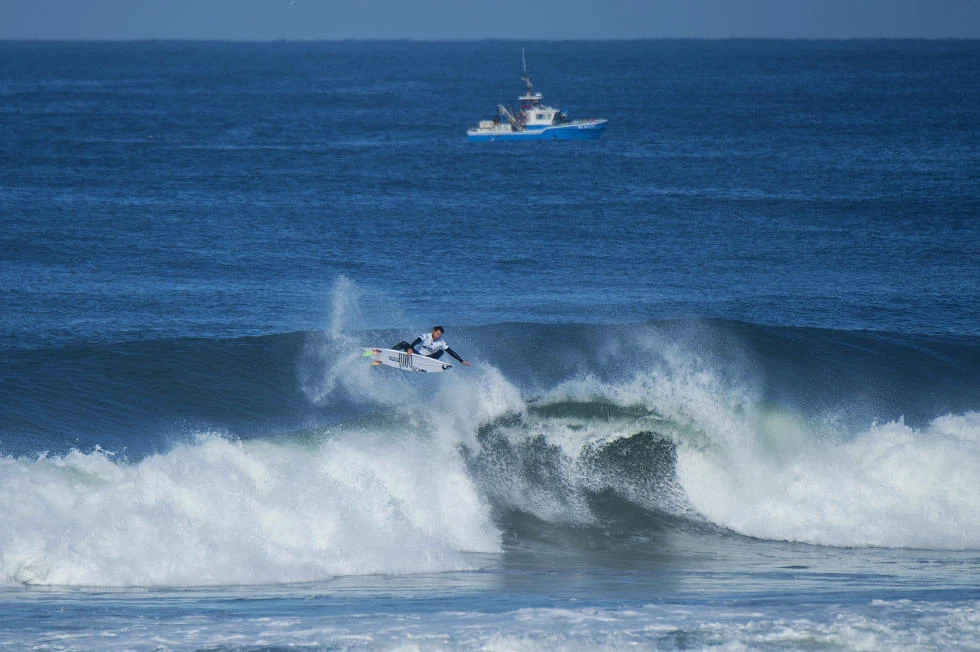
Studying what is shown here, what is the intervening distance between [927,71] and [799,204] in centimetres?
14457

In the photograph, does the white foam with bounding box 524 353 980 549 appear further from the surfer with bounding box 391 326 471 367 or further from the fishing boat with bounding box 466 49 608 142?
the fishing boat with bounding box 466 49 608 142

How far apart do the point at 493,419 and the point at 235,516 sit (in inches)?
259

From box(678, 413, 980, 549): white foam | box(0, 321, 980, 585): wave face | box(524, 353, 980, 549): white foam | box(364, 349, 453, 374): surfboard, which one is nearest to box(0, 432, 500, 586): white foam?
box(0, 321, 980, 585): wave face

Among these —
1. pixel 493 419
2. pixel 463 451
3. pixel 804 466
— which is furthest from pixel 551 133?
pixel 804 466

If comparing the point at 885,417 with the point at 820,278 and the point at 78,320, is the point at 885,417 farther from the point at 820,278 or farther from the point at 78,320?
the point at 78,320

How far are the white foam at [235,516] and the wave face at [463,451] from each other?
0.04 metres

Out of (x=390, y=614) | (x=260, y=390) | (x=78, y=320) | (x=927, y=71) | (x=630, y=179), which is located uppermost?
(x=927, y=71)

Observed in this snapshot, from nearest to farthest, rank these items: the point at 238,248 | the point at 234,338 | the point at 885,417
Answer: the point at 885,417 → the point at 234,338 → the point at 238,248

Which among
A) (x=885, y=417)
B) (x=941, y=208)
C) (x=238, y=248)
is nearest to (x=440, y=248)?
(x=238, y=248)

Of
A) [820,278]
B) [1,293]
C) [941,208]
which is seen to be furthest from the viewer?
[941,208]

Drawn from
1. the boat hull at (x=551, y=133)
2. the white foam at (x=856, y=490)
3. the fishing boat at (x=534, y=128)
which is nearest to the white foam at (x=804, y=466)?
the white foam at (x=856, y=490)

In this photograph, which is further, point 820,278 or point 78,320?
point 820,278

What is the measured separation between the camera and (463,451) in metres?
21.6

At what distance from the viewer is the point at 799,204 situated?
54.4 metres
